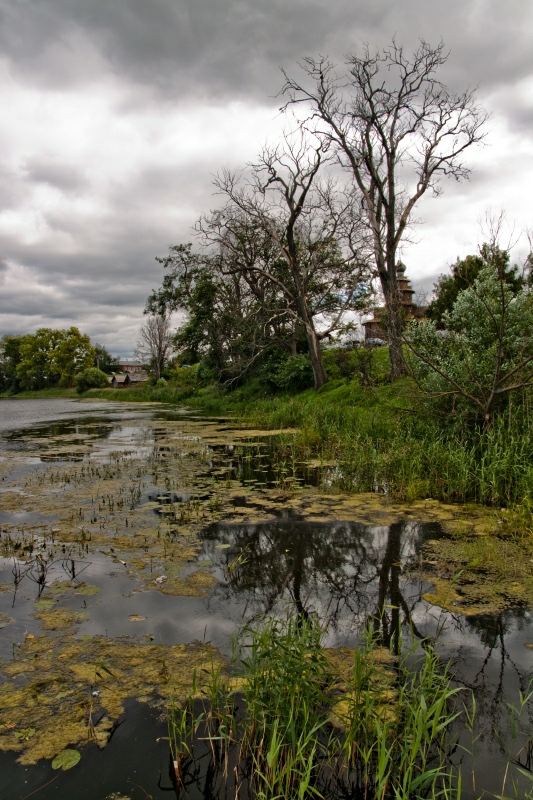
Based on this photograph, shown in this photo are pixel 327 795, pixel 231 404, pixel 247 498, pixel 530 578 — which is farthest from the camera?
pixel 231 404

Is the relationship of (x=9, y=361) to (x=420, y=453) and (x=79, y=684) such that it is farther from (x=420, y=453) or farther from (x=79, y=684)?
(x=79, y=684)

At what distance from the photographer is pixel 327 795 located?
7.73 feet

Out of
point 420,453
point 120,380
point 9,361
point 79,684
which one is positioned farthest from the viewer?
point 9,361

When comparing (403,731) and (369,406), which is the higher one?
(369,406)

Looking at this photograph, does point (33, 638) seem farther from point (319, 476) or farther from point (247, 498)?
point (319, 476)

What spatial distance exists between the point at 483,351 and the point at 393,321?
4.35 metres

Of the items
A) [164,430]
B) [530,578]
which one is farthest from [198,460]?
[530,578]

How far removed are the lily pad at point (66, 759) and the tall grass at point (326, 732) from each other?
490 millimetres

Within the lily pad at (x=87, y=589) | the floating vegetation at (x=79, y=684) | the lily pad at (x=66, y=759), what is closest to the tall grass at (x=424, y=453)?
the lily pad at (x=87, y=589)

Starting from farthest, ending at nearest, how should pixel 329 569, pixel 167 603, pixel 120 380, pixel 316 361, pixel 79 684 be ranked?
pixel 120 380
pixel 316 361
pixel 329 569
pixel 167 603
pixel 79 684

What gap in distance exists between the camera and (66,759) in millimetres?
2537

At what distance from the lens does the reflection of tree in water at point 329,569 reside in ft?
13.4

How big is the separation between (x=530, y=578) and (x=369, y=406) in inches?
373

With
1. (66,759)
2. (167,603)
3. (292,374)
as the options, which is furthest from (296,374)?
(66,759)
